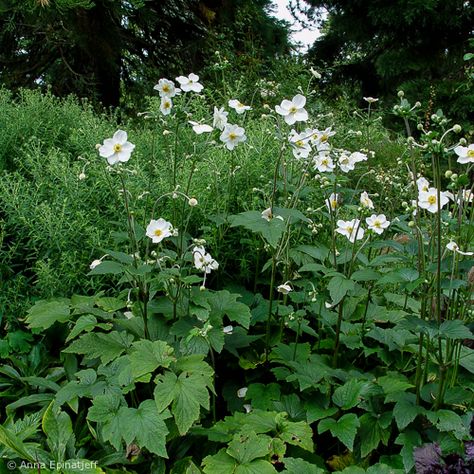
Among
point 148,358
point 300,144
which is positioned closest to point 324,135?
point 300,144

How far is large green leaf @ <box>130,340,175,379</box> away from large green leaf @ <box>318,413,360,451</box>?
0.54m

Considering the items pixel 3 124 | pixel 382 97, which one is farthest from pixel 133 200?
pixel 382 97

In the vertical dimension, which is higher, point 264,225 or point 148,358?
point 264,225

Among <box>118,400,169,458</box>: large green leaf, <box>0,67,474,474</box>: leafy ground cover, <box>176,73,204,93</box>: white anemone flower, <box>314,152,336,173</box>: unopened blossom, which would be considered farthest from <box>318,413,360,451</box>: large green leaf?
<box>176,73,204,93</box>: white anemone flower

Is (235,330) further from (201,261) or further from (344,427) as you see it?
(344,427)

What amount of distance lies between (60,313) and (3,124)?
1.73 m

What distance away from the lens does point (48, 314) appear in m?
2.03

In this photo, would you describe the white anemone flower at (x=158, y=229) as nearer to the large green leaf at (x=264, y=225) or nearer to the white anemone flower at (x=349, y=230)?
the large green leaf at (x=264, y=225)

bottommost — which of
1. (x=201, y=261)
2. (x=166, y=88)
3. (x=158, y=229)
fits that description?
(x=201, y=261)

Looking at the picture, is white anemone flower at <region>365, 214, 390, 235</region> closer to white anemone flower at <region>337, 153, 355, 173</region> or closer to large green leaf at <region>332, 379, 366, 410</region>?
white anemone flower at <region>337, 153, 355, 173</region>

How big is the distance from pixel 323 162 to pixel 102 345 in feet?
3.46

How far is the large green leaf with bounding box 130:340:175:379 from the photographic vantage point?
1.59 m

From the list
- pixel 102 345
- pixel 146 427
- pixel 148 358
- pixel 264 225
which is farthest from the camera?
pixel 102 345

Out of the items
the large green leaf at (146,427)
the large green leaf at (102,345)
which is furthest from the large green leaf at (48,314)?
the large green leaf at (146,427)
